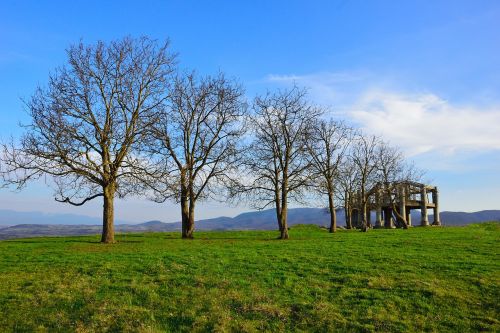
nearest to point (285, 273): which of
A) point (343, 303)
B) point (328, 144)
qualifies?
point (343, 303)

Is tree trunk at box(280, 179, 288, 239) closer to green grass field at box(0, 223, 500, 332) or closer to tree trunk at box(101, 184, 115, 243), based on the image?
green grass field at box(0, 223, 500, 332)

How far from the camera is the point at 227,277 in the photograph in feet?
58.6

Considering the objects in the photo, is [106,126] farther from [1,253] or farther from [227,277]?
[227,277]

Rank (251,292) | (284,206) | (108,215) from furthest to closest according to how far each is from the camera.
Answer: (284,206), (108,215), (251,292)

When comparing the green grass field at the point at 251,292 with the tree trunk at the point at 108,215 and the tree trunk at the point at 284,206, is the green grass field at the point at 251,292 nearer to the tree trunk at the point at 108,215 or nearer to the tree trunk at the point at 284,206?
the tree trunk at the point at 108,215

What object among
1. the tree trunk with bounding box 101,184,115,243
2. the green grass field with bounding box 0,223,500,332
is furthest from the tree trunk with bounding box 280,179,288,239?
the tree trunk with bounding box 101,184,115,243

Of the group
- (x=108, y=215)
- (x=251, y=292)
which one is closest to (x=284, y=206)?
(x=108, y=215)

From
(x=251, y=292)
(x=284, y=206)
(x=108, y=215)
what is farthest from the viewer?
(x=284, y=206)

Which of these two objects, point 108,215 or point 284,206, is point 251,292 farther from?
point 284,206

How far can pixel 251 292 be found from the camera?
15820 mm

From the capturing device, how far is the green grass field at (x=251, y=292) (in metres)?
13.4

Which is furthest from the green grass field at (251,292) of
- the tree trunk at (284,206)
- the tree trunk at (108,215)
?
the tree trunk at (284,206)

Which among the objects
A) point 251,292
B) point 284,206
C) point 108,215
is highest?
point 284,206

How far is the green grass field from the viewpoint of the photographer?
1343 centimetres
